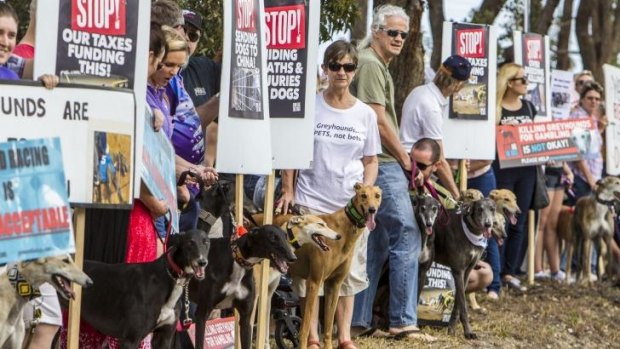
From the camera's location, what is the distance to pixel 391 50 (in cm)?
1069

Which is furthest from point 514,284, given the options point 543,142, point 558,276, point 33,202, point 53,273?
point 33,202

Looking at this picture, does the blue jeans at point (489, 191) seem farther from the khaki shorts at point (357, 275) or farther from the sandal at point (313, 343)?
the sandal at point (313, 343)

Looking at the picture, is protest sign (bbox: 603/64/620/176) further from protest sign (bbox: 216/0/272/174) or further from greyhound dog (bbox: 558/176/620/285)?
protest sign (bbox: 216/0/272/174)

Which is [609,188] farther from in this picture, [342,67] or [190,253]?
[190,253]

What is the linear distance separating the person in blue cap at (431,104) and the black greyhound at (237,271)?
2.91 meters

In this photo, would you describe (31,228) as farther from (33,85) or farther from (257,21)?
(257,21)

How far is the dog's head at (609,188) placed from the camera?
1588 centimetres

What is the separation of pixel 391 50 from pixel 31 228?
502cm

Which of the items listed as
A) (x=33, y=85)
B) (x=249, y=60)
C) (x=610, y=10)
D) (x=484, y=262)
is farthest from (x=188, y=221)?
(x=610, y=10)

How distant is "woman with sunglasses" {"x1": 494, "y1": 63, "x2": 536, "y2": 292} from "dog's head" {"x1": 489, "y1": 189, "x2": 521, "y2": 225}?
139 cm

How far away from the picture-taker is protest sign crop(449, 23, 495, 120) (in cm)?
1305

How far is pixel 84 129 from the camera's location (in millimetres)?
→ 6895

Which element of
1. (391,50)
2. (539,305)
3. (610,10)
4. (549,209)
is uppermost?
(610,10)

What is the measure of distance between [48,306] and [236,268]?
178 centimetres
